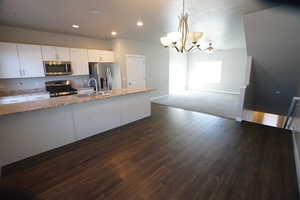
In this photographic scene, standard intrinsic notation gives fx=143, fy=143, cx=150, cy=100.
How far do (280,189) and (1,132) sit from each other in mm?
4076

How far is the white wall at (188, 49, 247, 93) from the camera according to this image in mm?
8461

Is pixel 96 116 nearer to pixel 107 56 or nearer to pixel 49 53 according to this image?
pixel 49 53

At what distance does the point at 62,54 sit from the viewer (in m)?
4.43

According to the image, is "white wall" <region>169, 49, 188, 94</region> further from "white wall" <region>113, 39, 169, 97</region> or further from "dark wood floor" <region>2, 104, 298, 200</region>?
"dark wood floor" <region>2, 104, 298, 200</region>

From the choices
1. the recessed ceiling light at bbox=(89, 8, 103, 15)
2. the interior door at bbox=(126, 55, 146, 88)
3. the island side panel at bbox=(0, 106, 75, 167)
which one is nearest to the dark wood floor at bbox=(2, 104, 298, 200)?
the island side panel at bbox=(0, 106, 75, 167)

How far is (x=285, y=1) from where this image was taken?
8.10 ft

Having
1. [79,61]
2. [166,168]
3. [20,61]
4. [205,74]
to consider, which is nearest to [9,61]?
[20,61]

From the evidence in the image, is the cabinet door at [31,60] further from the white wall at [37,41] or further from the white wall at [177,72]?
the white wall at [177,72]

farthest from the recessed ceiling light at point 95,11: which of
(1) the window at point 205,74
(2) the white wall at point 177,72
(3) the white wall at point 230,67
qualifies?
(1) the window at point 205,74

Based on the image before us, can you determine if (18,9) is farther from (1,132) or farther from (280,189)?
(280,189)

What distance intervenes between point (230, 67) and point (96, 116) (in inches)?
344

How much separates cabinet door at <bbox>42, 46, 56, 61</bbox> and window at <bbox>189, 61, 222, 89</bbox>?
28.4 ft

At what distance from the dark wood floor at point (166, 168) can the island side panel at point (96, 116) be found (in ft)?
0.67

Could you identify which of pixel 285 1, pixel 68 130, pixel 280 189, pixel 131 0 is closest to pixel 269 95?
pixel 285 1
